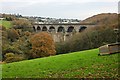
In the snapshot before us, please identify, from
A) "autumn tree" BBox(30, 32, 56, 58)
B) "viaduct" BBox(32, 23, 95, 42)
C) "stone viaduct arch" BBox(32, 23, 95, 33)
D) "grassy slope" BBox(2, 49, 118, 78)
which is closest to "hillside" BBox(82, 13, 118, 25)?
"viaduct" BBox(32, 23, 95, 42)

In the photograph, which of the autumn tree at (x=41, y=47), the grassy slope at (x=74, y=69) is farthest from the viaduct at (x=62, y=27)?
the grassy slope at (x=74, y=69)

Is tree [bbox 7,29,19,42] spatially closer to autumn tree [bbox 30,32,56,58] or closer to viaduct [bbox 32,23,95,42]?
autumn tree [bbox 30,32,56,58]

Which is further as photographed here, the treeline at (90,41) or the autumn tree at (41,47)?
the treeline at (90,41)

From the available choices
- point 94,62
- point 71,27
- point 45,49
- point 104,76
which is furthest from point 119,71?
point 71,27

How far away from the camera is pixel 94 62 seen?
672 inches

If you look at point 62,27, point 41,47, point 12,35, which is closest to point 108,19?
point 62,27

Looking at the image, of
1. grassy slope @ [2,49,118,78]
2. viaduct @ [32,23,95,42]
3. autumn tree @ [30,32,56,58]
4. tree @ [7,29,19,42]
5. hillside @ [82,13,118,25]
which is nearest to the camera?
grassy slope @ [2,49,118,78]

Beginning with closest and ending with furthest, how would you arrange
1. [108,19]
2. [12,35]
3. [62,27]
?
[12,35], [108,19], [62,27]

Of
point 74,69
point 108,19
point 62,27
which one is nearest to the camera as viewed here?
point 74,69

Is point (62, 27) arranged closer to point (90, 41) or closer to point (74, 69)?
point (90, 41)

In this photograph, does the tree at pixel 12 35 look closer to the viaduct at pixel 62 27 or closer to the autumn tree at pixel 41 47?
the autumn tree at pixel 41 47

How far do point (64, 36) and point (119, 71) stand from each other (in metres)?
86.7

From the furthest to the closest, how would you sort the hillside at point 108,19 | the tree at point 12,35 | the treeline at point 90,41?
the hillside at point 108,19 < the tree at point 12,35 < the treeline at point 90,41

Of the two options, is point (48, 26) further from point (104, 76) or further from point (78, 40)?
point (104, 76)
